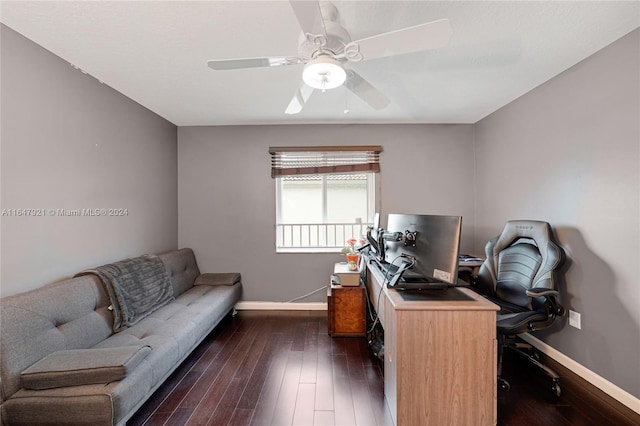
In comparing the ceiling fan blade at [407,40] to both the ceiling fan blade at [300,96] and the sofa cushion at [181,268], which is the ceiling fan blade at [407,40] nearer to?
the ceiling fan blade at [300,96]

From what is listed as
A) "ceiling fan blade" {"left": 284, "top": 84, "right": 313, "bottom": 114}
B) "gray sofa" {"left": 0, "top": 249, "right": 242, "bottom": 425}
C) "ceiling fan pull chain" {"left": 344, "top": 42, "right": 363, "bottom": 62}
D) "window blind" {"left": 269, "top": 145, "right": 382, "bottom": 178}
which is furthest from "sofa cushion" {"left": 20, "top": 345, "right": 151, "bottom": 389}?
"window blind" {"left": 269, "top": 145, "right": 382, "bottom": 178}

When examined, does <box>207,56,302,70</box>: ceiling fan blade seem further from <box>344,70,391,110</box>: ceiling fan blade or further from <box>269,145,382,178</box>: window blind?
<box>269,145,382,178</box>: window blind

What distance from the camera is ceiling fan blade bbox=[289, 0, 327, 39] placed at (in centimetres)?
108

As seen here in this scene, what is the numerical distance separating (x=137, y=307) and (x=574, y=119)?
3805 millimetres

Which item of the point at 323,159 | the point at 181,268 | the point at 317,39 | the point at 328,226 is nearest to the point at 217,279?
the point at 181,268

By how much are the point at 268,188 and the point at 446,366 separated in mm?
2699

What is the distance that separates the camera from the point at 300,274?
3453 mm

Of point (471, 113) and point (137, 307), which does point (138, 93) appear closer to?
point (137, 307)

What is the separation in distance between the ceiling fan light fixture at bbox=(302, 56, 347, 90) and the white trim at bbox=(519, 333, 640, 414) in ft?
8.81

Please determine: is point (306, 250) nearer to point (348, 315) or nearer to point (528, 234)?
point (348, 315)

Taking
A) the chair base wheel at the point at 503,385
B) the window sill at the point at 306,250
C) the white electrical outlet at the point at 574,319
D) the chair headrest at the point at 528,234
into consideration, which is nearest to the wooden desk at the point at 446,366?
the chair base wheel at the point at 503,385

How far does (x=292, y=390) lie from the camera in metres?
1.92

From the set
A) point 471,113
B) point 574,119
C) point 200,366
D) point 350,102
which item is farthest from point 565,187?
point 200,366

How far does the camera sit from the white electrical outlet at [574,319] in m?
2.02
